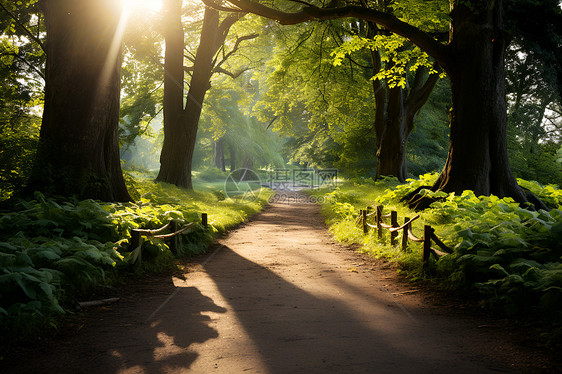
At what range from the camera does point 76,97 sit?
7578 mm

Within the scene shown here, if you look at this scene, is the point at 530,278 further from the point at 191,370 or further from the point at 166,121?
the point at 166,121

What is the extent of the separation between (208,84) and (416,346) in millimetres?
16944

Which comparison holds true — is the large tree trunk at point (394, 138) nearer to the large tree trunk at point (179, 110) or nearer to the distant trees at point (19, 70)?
the large tree trunk at point (179, 110)

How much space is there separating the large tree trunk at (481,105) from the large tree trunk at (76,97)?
743cm

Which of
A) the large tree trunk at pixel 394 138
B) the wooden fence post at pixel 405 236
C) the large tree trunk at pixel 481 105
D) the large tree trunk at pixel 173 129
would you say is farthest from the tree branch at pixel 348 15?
the large tree trunk at pixel 173 129

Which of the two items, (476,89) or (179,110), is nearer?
(476,89)

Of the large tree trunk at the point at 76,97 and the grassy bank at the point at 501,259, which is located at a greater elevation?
the large tree trunk at the point at 76,97

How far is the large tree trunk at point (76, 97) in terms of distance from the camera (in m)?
7.45

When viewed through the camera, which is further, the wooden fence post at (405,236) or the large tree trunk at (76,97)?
the large tree trunk at (76,97)

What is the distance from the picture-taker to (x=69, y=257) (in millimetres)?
4777

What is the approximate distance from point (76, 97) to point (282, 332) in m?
6.03

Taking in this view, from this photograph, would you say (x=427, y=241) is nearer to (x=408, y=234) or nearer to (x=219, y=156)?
(x=408, y=234)

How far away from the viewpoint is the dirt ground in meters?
3.35

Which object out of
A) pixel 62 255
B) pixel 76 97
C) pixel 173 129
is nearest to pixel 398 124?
pixel 173 129
